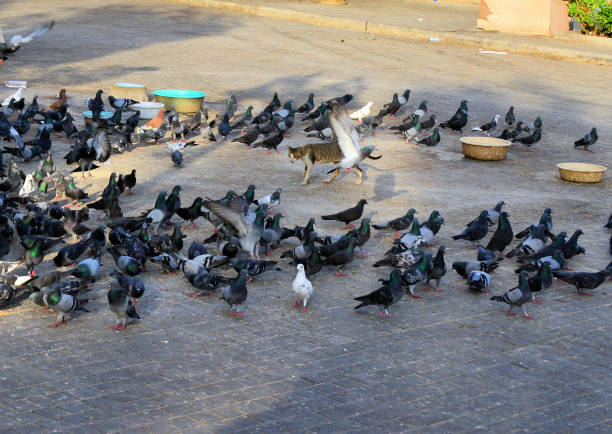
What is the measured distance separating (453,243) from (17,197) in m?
5.39

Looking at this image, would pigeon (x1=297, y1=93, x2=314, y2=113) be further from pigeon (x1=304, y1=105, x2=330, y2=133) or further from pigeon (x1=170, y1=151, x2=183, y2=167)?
pigeon (x1=170, y1=151, x2=183, y2=167)

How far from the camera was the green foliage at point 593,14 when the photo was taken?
25.8m

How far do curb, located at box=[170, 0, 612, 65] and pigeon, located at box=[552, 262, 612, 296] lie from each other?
16.1m

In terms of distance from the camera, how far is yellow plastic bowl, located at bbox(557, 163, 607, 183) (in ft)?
42.6

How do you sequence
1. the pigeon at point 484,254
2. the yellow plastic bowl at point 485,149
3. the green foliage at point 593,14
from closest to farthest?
the pigeon at point 484,254
the yellow plastic bowl at point 485,149
the green foliage at point 593,14

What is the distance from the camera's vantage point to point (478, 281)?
8688 millimetres

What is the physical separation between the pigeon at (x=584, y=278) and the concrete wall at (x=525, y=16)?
744 inches

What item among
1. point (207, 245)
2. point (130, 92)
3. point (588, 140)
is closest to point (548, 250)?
point (207, 245)

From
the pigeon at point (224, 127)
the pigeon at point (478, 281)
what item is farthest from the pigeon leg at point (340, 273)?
the pigeon at point (224, 127)

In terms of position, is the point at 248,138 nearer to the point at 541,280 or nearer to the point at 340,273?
the point at 340,273

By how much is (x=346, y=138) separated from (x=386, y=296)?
445 cm

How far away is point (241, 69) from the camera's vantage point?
68.0 feet

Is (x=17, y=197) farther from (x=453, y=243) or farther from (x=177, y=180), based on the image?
(x=453, y=243)

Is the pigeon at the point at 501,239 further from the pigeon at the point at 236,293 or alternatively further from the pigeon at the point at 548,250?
the pigeon at the point at 236,293
